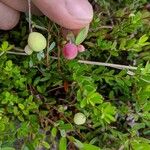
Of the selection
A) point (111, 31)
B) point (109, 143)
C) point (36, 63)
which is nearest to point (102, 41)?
point (111, 31)

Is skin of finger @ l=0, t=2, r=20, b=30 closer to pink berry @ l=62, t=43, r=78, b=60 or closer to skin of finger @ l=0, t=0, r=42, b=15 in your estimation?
skin of finger @ l=0, t=0, r=42, b=15

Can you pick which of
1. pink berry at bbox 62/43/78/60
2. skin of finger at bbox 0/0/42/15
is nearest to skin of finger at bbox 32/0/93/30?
pink berry at bbox 62/43/78/60

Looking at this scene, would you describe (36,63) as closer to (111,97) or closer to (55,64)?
(55,64)

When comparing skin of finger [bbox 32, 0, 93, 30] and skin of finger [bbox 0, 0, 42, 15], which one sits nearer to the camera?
skin of finger [bbox 32, 0, 93, 30]

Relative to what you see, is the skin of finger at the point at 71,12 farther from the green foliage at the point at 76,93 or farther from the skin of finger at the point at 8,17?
the skin of finger at the point at 8,17

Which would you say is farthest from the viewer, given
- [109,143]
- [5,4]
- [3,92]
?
[5,4]

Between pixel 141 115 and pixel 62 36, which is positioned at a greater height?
pixel 62 36
